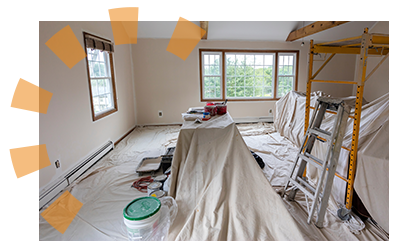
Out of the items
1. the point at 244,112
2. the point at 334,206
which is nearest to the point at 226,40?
the point at 244,112

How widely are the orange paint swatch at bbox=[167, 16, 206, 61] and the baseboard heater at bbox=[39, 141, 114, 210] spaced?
288cm

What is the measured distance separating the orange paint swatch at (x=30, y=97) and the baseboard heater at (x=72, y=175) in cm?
82

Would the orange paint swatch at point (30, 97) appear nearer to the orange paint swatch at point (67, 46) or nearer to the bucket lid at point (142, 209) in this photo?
the orange paint swatch at point (67, 46)

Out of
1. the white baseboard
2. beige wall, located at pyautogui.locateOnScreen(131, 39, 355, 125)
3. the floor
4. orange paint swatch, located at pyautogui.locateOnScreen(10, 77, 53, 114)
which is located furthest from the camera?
the white baseboard

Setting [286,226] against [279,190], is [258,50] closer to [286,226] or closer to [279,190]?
[279,190]

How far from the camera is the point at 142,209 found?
5.58ft

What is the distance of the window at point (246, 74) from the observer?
18.4ft

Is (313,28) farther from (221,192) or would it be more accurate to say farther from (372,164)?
(221,192)

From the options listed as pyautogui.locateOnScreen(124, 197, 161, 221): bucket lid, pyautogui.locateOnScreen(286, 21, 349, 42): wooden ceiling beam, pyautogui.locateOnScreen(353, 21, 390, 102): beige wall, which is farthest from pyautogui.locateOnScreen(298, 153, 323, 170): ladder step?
pyautogui.locateOnScreen(353, 21, 390, 102): beige wall

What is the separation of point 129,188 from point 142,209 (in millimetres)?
926

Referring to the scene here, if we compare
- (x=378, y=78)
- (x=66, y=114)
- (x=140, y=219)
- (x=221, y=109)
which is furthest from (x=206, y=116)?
(x=378, y=78)

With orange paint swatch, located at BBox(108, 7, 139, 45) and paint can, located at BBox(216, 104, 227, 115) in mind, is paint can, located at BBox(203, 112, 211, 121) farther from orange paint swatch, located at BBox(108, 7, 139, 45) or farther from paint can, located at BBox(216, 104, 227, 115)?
orange paint swatch, located at BBox(108, 7, 139, 45)

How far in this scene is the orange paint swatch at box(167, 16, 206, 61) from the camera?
504 centimetres

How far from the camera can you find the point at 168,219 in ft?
6.05
